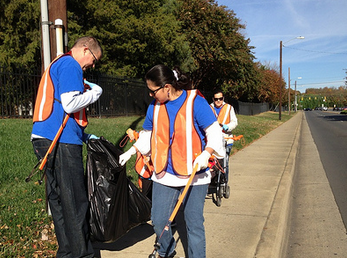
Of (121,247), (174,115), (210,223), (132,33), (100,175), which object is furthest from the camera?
(132,33)

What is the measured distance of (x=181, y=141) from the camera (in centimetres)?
278

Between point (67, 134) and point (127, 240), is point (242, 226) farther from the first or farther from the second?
point (67, 134)

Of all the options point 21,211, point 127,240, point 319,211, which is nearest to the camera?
point 127,240

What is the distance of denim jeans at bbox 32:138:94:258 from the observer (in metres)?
2.84

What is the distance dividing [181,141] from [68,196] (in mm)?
1010

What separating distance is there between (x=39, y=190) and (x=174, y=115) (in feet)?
9.98

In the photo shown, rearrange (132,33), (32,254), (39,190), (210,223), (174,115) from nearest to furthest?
(174,115), (32,254), (210,223), (39,190), (132,33)

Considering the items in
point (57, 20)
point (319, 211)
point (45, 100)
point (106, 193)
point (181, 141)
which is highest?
point (57, 20)

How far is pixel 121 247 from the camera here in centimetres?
Answer: 375

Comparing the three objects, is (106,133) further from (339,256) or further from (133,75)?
(133,75)

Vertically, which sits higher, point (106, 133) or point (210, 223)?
point (106, 133)

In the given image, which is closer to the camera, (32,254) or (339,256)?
(32,254)

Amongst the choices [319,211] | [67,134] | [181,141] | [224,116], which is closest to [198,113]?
[181,141]

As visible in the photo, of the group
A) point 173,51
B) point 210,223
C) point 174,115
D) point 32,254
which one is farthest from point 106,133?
point 173,51
